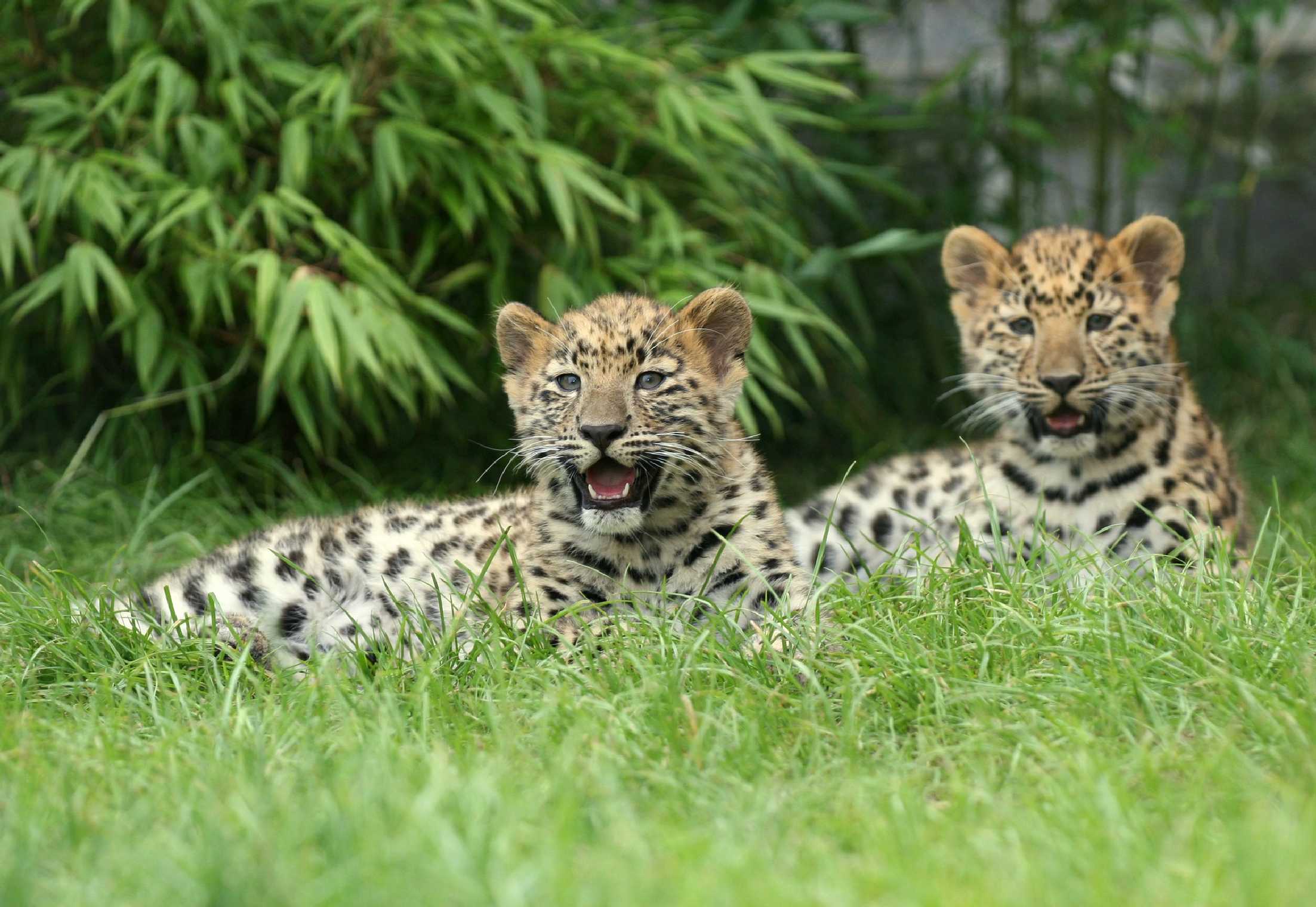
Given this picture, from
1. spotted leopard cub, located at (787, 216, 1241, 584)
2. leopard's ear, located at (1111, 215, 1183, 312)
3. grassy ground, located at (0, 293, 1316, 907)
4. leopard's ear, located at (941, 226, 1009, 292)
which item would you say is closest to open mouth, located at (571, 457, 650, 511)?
grassy ground, located at (0, 293, 1316, 907)

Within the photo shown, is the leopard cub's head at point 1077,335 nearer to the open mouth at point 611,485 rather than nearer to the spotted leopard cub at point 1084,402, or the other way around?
the spotted leopard cub at point 1084,402

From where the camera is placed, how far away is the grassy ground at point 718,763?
3125mm

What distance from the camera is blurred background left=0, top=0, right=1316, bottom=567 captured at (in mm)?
7027

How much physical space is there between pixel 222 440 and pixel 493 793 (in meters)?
5.33

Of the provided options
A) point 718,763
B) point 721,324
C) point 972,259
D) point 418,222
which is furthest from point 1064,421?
point 418,222

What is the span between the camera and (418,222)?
8148 mm

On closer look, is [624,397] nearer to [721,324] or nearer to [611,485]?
[611,485]

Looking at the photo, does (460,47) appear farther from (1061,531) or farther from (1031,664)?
(1031,664)

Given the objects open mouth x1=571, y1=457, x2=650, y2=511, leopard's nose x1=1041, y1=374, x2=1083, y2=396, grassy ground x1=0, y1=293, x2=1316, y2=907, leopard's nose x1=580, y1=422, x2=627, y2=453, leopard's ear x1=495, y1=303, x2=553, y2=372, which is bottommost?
grassy ground x1=0, y1=293, x2=1316, y2=907

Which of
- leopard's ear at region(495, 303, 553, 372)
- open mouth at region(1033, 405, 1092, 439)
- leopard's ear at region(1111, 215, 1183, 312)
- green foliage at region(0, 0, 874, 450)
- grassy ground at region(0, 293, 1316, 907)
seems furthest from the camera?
green foliage at region(0, 0, 874, 450)

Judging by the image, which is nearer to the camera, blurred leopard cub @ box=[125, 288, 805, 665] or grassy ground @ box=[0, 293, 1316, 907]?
grassy ground @ box=[0, 293, 1316, 907]

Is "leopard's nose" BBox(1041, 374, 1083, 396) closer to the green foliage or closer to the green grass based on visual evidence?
the green grass

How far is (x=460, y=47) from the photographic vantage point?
23.3 feet

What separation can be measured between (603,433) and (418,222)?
370 centimetres
